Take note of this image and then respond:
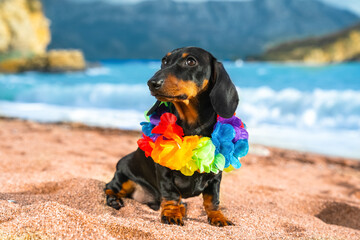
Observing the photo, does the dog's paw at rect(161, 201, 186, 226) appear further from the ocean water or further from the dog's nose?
the ocean water

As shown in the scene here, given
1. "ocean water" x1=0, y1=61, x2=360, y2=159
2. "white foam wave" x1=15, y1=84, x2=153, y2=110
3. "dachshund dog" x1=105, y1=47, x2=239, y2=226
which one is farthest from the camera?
"white foam wave" x1=15, y1=84, x2=153, y2=110

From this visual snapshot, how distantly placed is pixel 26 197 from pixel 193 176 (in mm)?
1298

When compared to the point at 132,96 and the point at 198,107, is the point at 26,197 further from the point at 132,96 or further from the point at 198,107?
the point at 132,96

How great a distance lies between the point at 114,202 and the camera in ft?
9.05

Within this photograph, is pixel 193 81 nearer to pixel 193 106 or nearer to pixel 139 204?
pixel 193 106

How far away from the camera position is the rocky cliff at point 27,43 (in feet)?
106

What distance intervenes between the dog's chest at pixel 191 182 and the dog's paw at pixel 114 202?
0.55 metres

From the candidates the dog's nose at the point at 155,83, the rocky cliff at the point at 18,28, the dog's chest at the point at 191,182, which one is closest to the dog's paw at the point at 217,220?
the dog's chest at the point at 191,182

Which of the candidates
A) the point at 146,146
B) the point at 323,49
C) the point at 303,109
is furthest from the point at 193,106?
the point at 323,49

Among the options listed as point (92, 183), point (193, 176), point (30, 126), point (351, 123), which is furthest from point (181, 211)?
point (351, 123)

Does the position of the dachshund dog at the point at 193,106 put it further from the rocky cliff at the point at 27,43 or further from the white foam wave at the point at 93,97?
the rocky cliff at the point at 27,43

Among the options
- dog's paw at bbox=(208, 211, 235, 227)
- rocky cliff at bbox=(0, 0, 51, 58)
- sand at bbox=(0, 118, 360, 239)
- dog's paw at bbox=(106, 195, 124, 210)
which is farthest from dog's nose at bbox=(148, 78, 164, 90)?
rocky cliff at bbox=(0, 0, 51, 58)

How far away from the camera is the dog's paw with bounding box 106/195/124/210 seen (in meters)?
2.74

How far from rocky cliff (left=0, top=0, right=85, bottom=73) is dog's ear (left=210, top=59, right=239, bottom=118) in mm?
32390
